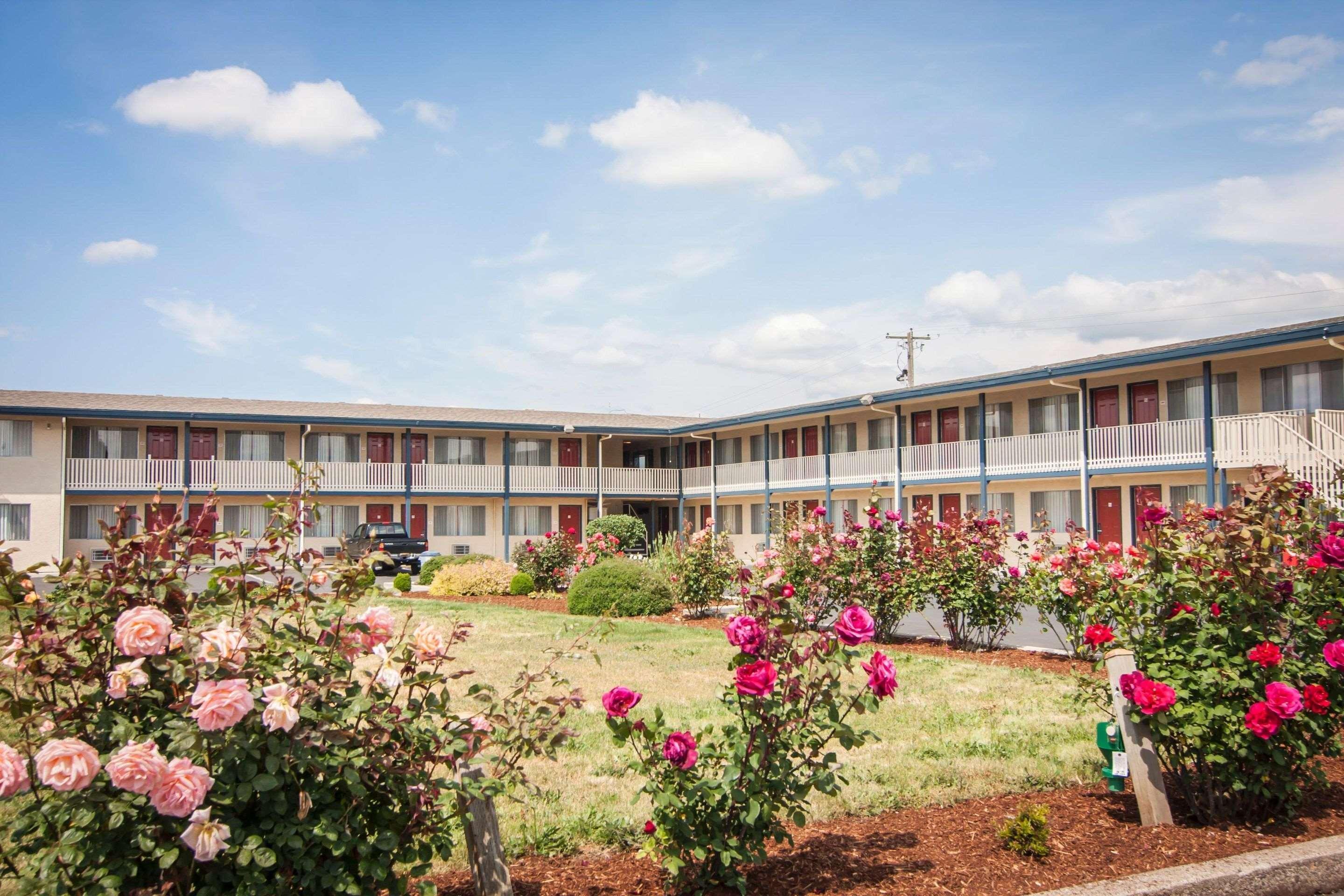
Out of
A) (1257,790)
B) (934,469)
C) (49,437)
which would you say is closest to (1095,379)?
(934,469)

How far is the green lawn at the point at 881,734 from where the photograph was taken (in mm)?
5656

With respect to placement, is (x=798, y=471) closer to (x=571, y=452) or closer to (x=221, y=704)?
(x=571, y=452)

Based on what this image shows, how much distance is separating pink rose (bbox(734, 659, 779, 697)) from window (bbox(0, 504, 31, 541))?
33.4 metres

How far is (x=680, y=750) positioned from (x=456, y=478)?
3397cm

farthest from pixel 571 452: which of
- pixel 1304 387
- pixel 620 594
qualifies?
pixel 1304 387

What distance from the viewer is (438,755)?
3387 millimetres

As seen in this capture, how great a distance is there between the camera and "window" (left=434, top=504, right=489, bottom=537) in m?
37.7

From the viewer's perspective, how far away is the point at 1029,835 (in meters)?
4.70

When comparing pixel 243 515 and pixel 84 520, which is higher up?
Answer: pixel 243 515

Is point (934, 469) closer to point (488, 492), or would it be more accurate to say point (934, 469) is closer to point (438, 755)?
point (488, 492)

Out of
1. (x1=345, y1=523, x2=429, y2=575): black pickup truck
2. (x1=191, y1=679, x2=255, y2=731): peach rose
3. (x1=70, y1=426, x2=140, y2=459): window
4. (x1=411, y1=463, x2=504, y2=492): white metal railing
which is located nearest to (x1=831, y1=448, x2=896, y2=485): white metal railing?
(x1=411, y1=463, x2=504, y2=492): white metal railing

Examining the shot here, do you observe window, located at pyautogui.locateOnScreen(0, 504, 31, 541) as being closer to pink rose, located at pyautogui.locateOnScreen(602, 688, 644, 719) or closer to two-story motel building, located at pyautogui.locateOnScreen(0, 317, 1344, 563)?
two-story motel building, located at pyautogui.locateOnScreen(0, 317, 1344, 563)

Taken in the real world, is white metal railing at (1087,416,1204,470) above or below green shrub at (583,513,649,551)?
above

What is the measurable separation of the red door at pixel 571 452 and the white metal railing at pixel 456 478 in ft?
12.6
